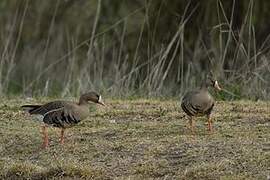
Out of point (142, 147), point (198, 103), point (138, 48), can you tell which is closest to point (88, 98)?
point (142, 147)

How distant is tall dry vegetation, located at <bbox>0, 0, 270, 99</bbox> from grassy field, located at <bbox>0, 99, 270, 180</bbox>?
254 cm

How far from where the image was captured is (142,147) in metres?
8.14

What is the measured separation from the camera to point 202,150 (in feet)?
25.8

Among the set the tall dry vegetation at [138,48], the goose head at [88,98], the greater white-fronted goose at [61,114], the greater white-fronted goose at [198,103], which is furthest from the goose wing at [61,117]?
the tall dry vegetation at [138,48]

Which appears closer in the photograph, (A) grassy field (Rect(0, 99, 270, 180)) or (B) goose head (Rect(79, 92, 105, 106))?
(A) grassy field (Rect(0, 99, 270, 180))

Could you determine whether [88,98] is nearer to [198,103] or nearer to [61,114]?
[61,114]

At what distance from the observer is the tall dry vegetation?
12742 millimetres

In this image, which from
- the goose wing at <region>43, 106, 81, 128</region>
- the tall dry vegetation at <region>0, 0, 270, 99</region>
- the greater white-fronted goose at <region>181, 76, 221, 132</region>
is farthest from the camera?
the tall dry vegetation at <region>0, 0, 270, 99</region>

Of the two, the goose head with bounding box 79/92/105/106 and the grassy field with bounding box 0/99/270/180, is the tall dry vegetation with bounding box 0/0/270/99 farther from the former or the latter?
the goose head with bounding box 79/92/105/106

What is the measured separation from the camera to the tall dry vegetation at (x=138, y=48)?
41.8ft

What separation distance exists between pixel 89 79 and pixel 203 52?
126 inches

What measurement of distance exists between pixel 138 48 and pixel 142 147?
25.0 ft

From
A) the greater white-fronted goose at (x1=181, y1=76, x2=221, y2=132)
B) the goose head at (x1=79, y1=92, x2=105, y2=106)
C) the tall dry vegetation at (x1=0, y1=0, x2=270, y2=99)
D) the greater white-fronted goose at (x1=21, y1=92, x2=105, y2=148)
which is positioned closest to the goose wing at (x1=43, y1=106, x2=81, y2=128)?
the greater white-fronted goose at (x1=21, y1=92, x2=105, y2=148)

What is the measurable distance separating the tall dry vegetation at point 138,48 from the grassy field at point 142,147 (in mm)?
2542
